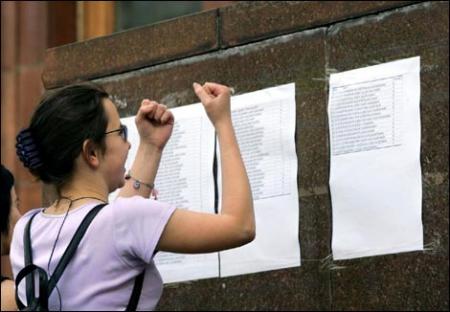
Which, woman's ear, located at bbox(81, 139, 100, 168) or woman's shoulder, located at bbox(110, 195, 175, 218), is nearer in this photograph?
woman's shoulder, located at bbox(110, 195, 175, 218)

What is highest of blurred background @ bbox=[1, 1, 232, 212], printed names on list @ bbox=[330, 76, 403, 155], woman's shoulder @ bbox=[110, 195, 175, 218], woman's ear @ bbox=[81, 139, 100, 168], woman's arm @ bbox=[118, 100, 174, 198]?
blurred background @ bbox=[1, 1, 232, 212]

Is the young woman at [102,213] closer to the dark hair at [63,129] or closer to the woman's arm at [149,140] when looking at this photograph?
the dark hair at [63,129]

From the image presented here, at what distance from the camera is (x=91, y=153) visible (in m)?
3.37

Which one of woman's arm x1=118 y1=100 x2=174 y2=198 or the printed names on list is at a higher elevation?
the printed names on list

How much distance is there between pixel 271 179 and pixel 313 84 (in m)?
0.40

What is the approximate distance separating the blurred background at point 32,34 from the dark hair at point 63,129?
4.43 meters

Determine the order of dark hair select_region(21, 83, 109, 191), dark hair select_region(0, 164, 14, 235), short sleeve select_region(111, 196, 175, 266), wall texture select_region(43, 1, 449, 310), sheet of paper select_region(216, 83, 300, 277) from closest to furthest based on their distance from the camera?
short sleeve select_region(111, 196, 175, 266) → dark hair select_region(21, 83, 109, 191) → dark hair select_region(0, 164, 14, 235) → wall texture select_region(43, 1, 449, 310) → sheet of paper select_region(216, 83, 300, 277)

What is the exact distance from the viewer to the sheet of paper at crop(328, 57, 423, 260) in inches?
179

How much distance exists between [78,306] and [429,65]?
191 centimetres

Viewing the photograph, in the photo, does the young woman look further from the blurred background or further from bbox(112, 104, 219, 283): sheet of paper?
the blurred background

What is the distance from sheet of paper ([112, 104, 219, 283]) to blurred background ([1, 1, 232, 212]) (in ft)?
8.58

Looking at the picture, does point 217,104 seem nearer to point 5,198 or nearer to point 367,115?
point 5,198

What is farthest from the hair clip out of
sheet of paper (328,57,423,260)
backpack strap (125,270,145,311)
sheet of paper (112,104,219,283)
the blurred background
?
the blurred background

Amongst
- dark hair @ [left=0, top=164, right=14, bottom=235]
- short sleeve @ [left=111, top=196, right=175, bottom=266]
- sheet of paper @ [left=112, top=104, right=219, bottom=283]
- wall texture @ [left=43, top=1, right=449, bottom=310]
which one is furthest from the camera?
sheet of paper @ [left=112, top=104, right=219, bottom=283]
